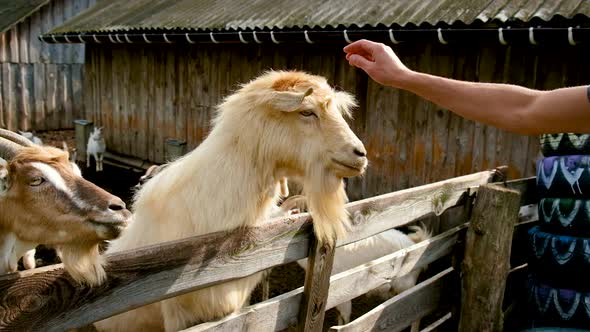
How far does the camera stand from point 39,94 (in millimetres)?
15367

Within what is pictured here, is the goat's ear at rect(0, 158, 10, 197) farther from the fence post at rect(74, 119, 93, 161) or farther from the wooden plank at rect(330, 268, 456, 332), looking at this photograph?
the fence post at rect(74, 119, 93, 161)

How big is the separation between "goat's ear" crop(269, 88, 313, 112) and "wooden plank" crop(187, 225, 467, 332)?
3.19 ft

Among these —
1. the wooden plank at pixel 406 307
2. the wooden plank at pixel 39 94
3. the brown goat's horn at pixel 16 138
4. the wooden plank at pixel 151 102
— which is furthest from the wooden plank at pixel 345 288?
the wooden plank at pixel 39 94

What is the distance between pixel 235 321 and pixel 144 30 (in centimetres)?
717

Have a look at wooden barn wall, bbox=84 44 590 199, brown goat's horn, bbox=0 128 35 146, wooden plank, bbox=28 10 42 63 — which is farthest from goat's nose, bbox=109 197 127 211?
wooden plank, bbox=28 10 42 63

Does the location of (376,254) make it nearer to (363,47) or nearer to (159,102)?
(363,47)

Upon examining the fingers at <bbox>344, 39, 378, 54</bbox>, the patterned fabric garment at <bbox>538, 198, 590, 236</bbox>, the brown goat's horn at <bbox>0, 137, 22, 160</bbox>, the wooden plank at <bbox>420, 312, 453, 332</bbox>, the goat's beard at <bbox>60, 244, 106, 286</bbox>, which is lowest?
the wooden plank at <bbox>420, 312, 453, 332</bbox>

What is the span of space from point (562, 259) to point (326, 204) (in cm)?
203

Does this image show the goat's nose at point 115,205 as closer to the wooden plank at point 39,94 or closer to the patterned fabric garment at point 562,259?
the patterned fabric garment at point 562,259

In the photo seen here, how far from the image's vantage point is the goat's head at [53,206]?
74.7 inches

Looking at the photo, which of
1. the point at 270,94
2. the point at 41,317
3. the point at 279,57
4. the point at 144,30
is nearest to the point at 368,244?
the point at 270,94

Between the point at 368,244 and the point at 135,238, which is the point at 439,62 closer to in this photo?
the point at 368,244

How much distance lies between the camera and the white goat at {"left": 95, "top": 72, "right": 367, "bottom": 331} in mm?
2705

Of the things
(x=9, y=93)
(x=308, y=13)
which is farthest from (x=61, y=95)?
(x=308, y=13)
